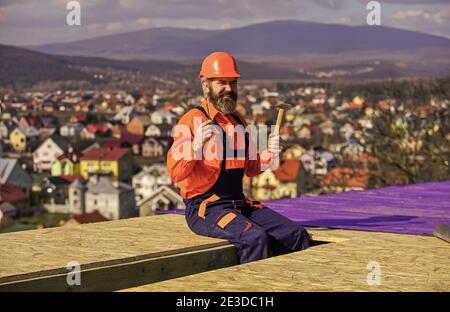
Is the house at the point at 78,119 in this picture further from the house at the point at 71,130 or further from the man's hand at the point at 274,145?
the man's hand at the point at 274,145

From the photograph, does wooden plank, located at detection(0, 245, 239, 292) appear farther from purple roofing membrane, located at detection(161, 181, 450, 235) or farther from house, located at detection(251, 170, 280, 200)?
house, located at detection(251, 170, 280, 200)

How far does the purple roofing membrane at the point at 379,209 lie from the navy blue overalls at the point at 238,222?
946mm

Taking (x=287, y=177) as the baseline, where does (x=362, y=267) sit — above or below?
above

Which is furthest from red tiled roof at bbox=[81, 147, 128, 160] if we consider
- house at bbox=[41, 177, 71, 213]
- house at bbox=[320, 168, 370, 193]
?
house at bbox=[320, 168, 370, 193]

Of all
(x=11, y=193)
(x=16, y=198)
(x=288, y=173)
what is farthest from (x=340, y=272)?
(x=16, y=198)

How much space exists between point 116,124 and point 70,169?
101 ft

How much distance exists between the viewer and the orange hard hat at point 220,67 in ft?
21.5

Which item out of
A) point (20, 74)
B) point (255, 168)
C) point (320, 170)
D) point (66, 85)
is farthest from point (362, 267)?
point (66, 85)

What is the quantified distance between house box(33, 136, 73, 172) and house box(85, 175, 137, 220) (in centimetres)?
2385

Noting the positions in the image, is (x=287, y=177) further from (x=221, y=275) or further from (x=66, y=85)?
(x=66, y=85)

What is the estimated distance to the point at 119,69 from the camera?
622 feet

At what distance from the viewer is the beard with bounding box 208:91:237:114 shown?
258 inches

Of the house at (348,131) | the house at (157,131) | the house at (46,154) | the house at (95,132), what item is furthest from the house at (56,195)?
the house at (95,132)

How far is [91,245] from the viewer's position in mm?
6094
